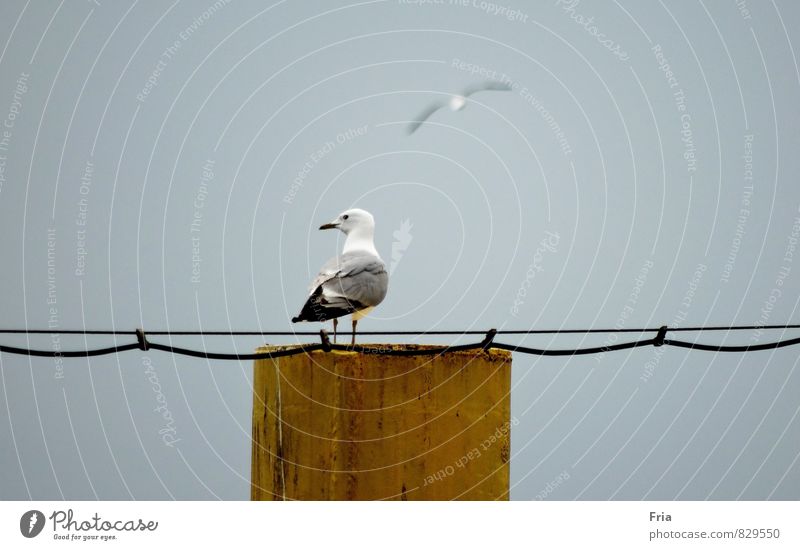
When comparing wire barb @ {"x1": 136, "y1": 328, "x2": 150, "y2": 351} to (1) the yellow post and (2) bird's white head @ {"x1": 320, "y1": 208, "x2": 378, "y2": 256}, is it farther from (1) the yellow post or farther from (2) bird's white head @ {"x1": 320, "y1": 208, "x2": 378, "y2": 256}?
(2) bird's white head @ {"x1": 320, "y1": 208, "x2": 378, "y2": 256}

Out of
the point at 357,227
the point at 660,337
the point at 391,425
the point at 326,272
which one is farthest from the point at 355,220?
the point at 391,425

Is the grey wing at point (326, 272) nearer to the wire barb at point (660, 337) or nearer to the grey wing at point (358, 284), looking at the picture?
the grey wing at point (358, 284)

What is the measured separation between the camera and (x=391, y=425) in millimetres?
4484

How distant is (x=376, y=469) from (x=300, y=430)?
0.40 meters

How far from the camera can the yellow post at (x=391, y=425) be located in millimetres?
4484

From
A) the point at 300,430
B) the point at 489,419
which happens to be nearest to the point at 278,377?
the point at 300,430

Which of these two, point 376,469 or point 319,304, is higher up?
point 319,304

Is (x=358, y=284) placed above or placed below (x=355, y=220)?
below

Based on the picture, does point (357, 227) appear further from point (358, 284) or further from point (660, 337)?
point (660, 337)

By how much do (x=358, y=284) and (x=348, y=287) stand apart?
0.10 m

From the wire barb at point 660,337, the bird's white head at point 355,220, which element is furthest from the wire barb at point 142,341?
the bird's white head at point 355,220

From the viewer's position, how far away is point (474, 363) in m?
4.63

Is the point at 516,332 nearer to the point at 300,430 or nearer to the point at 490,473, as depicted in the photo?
the point at 490,473
